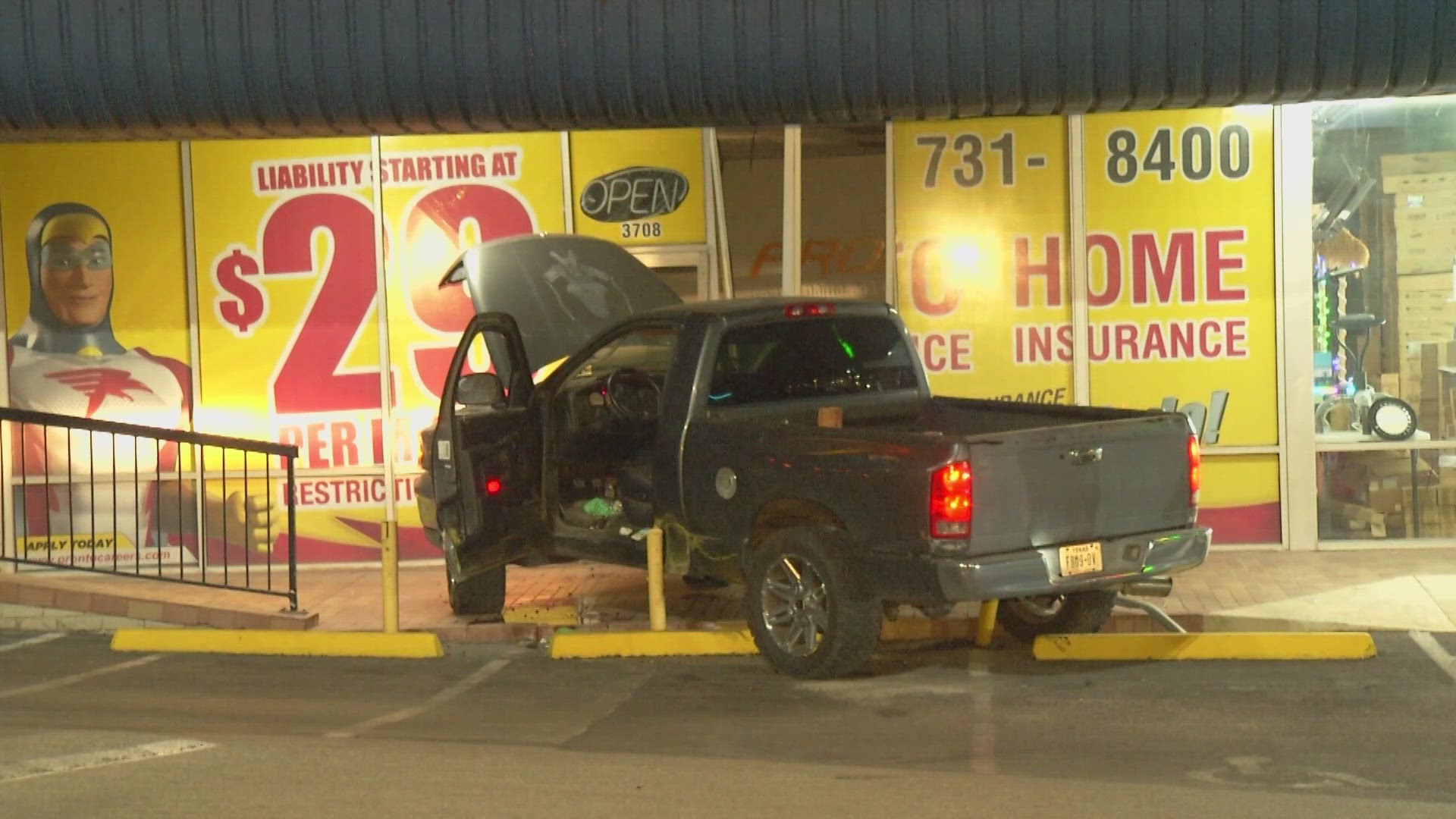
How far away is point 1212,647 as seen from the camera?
9.19 metres

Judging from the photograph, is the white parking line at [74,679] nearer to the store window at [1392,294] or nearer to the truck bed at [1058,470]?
the truck bed at [1058,470]

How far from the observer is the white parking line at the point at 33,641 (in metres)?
10.7

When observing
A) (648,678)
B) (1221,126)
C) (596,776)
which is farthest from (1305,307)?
(596,776)

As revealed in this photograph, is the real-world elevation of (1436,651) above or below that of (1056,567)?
below

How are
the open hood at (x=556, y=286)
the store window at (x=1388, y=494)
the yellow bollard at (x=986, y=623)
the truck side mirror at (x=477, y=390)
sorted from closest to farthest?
the yellow bollard at (x=986, y=623), the truck side mirror at (x=477, y=390), the open hood at (x=556, y=286), the store window at (x=1388, y=494)

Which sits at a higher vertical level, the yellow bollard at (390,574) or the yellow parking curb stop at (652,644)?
the yellow bollard at (390,574)

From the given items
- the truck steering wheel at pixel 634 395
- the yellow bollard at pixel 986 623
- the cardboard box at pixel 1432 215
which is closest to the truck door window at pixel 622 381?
the truck steering wheel at pixel 634 395

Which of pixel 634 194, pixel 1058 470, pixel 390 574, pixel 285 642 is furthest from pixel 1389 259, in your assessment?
pixel 285 642

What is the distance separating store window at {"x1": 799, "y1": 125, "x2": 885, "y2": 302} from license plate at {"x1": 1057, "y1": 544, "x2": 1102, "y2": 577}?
288 inches

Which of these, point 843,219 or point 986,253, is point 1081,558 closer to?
point 986,253

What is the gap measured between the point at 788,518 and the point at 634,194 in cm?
447

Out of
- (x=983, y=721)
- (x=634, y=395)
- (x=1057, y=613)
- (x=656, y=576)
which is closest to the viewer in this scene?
(x=983, y=721)

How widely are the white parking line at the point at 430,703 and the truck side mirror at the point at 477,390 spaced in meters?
1.49

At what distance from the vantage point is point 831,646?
8656mm
